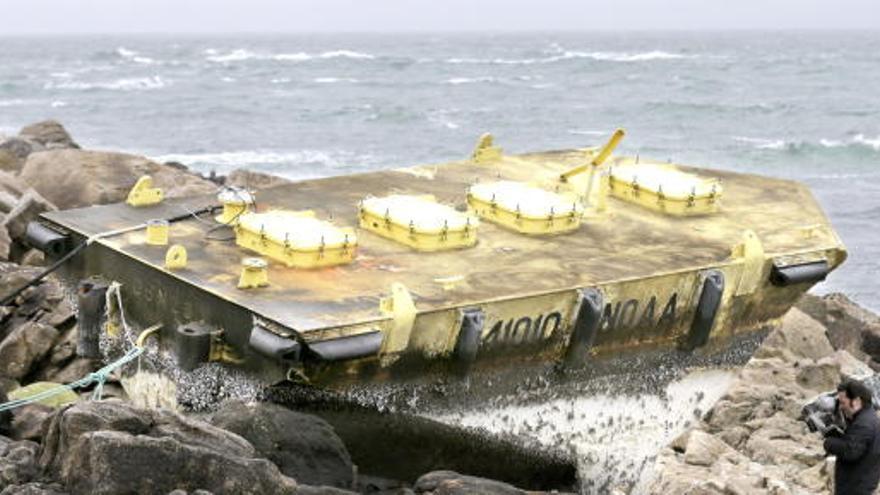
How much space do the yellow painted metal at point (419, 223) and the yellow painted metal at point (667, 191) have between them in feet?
5.91

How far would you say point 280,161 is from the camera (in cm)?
3356

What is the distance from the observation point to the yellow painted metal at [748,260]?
10484 mm

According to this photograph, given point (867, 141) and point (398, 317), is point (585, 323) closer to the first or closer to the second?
point (398, 317)

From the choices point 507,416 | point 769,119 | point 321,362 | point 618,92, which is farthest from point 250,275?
point 618,92

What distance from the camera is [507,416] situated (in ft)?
31.5

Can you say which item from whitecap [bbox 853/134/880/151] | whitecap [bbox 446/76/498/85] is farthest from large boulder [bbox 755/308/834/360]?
whitecap [bbox 446/76/498/85]

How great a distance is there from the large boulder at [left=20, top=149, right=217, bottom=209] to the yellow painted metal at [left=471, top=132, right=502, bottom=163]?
11.4ft

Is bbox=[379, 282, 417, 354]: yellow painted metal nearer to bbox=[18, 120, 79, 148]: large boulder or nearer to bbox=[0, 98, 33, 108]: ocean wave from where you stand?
bbox=[18, 120, 79, 148]: large boulder

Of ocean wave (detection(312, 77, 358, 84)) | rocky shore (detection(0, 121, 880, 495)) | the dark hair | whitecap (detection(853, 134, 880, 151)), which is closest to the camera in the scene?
rocky shore (detection(0, 121, 880, 495))

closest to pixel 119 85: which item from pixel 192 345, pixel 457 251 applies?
pixel 457 251

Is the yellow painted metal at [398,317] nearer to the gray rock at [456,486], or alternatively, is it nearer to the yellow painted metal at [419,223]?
the gray rock at [456,486]

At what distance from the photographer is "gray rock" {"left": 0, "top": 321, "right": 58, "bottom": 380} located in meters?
10.7

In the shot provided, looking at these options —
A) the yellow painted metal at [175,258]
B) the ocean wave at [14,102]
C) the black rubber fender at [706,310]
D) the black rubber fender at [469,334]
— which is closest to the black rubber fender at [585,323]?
the black rubber fender at [469,334]

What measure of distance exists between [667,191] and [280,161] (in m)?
22.6
